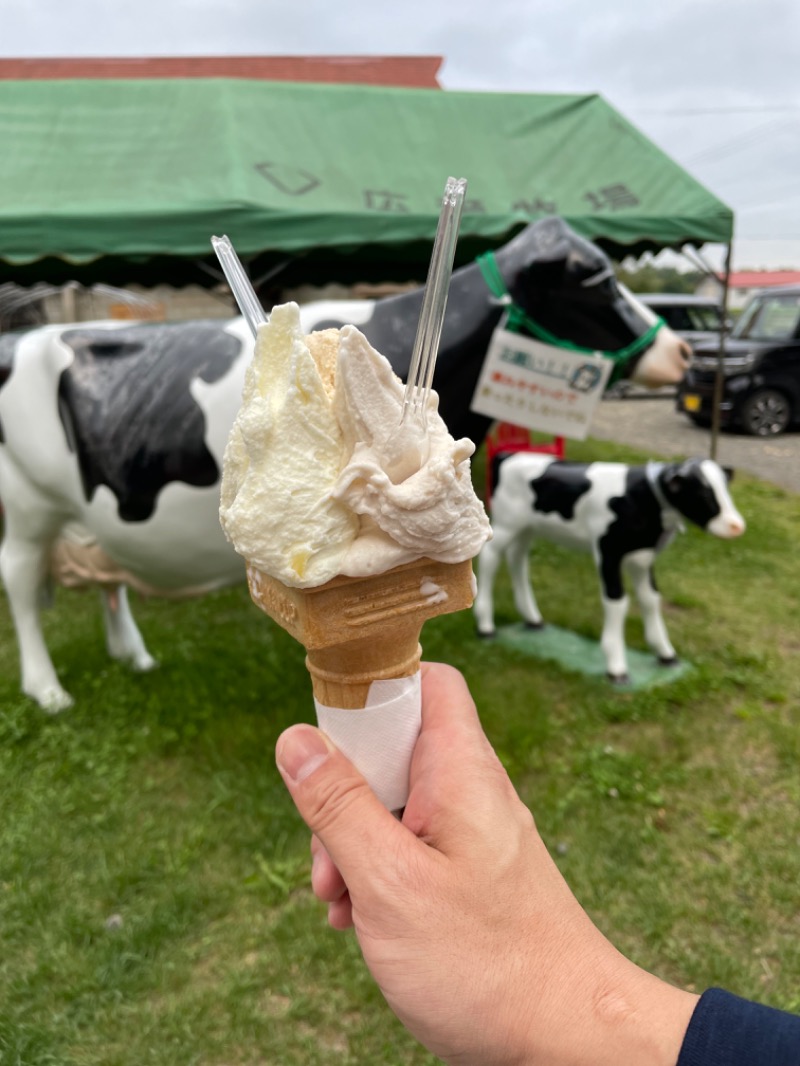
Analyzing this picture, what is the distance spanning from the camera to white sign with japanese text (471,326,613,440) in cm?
261

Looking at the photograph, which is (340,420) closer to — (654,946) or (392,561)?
(392,561)

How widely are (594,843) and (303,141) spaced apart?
15.5 feet

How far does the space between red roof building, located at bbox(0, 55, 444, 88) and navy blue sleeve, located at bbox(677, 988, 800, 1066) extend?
40.6 ft

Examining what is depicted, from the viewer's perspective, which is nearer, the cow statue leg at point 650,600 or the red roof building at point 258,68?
the cow statue leg at point 650,600

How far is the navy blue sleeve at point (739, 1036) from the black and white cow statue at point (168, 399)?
1.80 metres

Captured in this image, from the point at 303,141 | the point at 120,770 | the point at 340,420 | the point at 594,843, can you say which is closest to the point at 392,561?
the point at 340,420

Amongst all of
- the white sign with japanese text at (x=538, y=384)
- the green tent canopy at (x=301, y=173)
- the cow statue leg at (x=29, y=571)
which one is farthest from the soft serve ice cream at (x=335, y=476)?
the green tent canopy at (x=301, y=173)

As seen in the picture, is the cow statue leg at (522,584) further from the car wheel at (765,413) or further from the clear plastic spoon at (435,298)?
the car wheel at (765,413)

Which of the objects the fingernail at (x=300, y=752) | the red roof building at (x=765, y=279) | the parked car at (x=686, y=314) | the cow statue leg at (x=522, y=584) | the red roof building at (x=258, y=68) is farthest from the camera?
the red roof building at (x=765, y=279)

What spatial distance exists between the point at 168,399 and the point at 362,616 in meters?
1.53

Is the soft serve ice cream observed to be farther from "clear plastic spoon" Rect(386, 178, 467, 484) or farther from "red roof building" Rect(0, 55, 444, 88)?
"red roof building" Rect(0, 55, 444, 88)

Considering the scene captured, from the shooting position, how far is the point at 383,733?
1214 millimetres

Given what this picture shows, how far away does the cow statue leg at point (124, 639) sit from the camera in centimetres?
348

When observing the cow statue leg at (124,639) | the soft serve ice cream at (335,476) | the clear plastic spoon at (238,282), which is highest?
the clear plastic spoon at (238,282)
